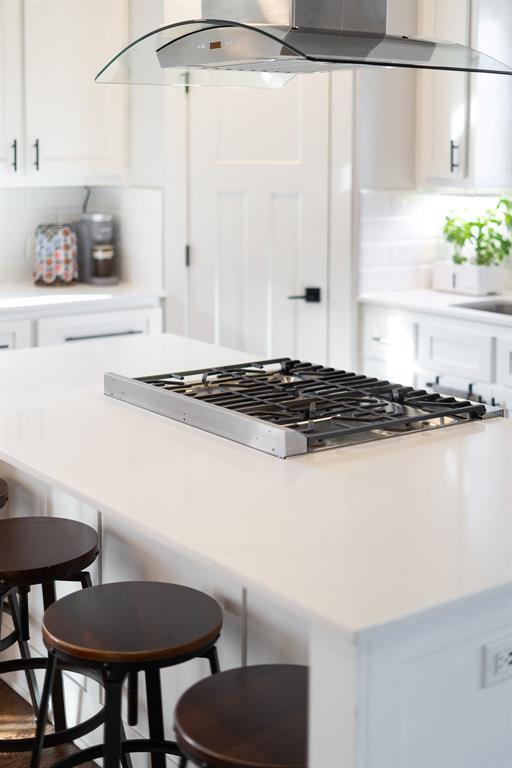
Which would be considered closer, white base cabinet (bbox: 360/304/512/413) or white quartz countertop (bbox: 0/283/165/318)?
white base cabinet (bbox: 360/304/512/413)

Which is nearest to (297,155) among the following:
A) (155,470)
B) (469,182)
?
(469,182)

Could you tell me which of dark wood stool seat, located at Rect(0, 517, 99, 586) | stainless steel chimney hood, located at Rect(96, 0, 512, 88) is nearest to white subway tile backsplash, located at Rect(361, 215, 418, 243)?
stainless steel chimney hood, located at Rect(96, 0, 512, 88)

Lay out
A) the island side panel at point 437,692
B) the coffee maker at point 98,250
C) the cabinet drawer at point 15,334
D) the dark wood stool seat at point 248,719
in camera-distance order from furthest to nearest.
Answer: the coffee maker at point 98,250 → the cabinet drawer at point 15,334 → the dark wood stool seat at point 248,719 → the island side panel at point 437,692

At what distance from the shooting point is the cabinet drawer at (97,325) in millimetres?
4480

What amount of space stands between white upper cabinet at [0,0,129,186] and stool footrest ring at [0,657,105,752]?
2.50 m

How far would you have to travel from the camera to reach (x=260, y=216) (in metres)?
4.56

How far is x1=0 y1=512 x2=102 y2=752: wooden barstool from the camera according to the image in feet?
7.48

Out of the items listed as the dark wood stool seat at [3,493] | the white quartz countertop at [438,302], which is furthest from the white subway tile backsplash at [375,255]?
the dark wood stool seat at [3,493]

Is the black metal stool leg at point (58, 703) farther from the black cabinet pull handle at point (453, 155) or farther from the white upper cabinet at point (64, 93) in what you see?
the black cabinet pull handle at point (453, 155)

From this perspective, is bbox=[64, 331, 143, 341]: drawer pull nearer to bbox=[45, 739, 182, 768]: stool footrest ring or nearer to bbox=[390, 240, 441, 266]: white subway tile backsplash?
bbox=[390, 240, 441, 266]: white subway tile backsplash

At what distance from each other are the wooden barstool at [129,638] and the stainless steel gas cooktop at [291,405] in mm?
→ 398

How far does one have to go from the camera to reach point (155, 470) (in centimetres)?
211

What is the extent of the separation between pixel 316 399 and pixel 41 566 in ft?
2.45

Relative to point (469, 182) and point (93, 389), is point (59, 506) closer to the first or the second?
point (93, 389)
